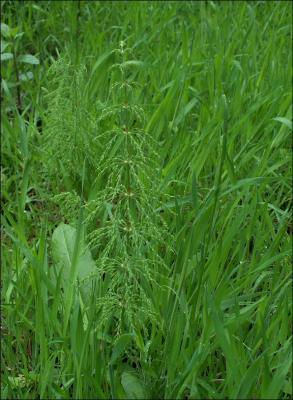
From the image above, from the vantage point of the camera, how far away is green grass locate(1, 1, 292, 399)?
1478 millimetres

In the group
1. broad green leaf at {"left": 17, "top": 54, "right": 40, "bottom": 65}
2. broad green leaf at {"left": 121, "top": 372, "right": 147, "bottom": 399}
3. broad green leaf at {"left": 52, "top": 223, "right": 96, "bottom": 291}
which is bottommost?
broad green leaf at {"left": 121, "top": 372, "right": 147, "bottom": 399}

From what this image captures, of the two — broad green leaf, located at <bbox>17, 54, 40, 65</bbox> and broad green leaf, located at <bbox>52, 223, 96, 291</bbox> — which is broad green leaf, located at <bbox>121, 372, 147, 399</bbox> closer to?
broad green leaf, located at <bbox>52, 223, 96, 291</bbox>

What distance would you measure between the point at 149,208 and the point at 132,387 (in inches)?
14.3

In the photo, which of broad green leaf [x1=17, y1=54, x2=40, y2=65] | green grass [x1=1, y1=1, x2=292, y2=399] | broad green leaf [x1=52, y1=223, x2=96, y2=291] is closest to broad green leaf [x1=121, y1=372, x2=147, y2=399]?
green grass [x1=1, y1=1, x2=292, y2=399]

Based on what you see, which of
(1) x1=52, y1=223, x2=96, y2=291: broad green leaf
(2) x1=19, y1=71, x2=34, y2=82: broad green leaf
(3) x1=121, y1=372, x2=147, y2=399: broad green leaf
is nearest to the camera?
(3) x1=121, y1=372, x2=147, y2=399: broad green leaf

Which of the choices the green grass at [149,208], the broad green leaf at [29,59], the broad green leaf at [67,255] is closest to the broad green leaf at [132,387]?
the green grass at [149,208]

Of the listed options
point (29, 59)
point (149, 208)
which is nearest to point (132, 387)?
point (149, 208)

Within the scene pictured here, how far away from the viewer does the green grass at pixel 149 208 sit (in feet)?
4.85

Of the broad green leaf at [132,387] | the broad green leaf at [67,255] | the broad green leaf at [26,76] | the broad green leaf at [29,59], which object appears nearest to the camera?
the broad green leaf at [132,387]

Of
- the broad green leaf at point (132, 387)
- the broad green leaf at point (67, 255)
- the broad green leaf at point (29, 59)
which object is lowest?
the broad green leaf at point (132, 387)

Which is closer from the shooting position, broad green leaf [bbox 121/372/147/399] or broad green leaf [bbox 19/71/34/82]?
broad green leaf [bbox 121/372/147/399]

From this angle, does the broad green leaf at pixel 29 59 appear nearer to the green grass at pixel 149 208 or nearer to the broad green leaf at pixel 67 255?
the green grass at pixel 149 208

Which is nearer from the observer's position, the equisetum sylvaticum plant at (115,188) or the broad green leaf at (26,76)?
the equisetum sylvaticum plant at (115,188)

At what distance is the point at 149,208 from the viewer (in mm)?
1595
